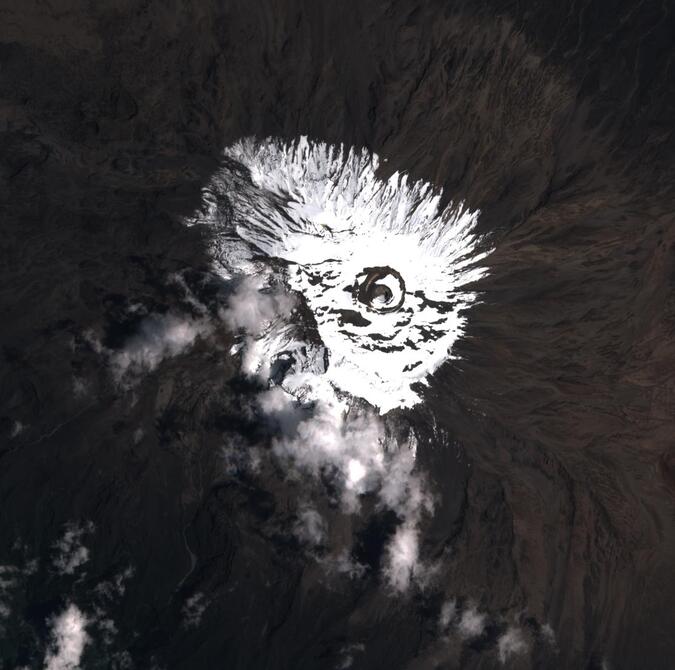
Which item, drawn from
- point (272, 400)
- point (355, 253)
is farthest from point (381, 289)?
point (272, 400)

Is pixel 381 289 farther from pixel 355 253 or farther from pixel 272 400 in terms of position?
pixel 272 400

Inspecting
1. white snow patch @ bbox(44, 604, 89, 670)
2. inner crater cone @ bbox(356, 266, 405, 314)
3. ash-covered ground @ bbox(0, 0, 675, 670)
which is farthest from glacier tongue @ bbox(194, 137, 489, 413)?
white snow patch @ bbox(44, 604, 89, 670)

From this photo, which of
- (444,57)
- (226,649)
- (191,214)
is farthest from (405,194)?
(226,649)

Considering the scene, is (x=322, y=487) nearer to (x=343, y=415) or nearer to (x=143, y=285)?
(x=343, y=415)

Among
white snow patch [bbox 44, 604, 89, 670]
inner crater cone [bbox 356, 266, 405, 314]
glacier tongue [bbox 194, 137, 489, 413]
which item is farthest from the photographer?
inner crater cone [bbox 356, 266, 405, 314]

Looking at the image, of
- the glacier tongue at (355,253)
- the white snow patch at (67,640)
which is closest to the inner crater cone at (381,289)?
the glacier tongue at (355,253)

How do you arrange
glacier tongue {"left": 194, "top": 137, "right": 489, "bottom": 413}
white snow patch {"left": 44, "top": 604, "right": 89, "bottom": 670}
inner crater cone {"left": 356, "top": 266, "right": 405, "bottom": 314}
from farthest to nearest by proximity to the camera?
inner crater cone {"left": 356, "top": 266, "right": 405, "bottom": 314} → glacier tongue {"left": 194, "top": 137, "right": 489, "bottom": 413} → white snow patch {"left": 44, "top": 604, "right": 89, "bottom": 670}

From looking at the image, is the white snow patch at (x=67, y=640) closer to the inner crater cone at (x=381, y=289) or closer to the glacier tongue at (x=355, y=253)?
the glacier tongue at (x=355, y=253)

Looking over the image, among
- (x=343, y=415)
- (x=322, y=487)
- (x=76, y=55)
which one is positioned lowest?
(x=322, y=487)

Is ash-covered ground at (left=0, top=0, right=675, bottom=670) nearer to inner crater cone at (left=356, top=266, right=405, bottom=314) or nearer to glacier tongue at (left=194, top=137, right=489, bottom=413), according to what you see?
glacier tongue at (left=194, top=137, right=489, bottom=413)
